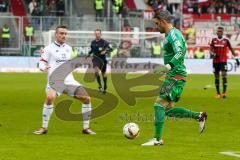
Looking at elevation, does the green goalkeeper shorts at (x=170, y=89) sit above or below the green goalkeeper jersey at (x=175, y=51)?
below

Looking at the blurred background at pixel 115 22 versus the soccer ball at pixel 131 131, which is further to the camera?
the blurred background at pixel 115 22

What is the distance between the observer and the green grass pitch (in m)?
11.6

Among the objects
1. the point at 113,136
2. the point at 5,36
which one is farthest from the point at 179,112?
the point at 5,36

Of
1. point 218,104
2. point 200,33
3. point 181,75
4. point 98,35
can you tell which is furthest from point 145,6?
point 181,75

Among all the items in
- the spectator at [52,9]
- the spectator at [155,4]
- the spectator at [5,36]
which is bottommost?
the spectator at [5,36]

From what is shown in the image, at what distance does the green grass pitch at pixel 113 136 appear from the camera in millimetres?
11570

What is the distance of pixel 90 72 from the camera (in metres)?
38.0

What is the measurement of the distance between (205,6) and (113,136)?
39.5m

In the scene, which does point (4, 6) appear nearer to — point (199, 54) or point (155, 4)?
point (155, 4)

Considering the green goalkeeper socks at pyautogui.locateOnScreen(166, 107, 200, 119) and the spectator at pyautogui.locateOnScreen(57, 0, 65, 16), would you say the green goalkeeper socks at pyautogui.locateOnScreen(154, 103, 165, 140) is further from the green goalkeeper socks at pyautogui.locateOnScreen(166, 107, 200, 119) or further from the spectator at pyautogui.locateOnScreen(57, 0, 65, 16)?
the spectator at pyautogui.locateOnScreen(57, 0, 65, 16)

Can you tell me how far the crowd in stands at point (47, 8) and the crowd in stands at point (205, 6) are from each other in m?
7.14

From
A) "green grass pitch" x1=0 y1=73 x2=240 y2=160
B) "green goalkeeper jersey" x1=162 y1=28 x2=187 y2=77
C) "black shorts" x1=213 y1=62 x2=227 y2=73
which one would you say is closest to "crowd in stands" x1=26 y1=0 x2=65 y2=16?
"black shorts" x1=213 y1=62 x2=227 y2=73

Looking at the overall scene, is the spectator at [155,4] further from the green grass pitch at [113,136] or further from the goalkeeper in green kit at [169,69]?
the goalkeeper in green kit at [169,69]

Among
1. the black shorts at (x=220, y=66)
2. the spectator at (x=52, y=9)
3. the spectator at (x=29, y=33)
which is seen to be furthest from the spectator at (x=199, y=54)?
the black shorts at (x=220, y=66)
